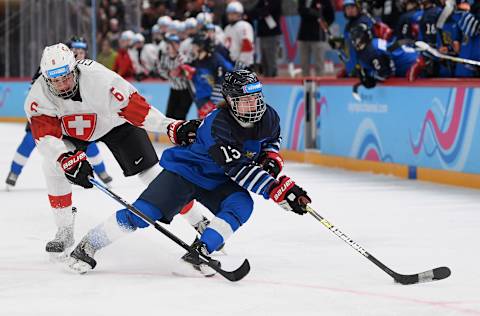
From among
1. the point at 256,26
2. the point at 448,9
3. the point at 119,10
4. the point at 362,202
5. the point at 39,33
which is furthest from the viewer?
the point at 39,33

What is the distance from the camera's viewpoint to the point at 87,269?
4844 mm

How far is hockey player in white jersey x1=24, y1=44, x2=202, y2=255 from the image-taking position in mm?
5020

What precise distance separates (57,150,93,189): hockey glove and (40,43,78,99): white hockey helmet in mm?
357

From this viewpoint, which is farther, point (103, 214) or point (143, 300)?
point (103, 214)

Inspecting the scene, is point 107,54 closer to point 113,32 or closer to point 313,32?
point 113,32

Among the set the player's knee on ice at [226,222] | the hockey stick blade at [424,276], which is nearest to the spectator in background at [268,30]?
the player's knee on ice at [226,222]

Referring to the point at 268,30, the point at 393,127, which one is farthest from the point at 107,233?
the point at 268,30

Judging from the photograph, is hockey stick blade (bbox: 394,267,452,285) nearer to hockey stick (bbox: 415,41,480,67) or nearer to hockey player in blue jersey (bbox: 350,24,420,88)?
hockey stick (bbox: 415,41,480,67)

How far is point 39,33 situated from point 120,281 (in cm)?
1452

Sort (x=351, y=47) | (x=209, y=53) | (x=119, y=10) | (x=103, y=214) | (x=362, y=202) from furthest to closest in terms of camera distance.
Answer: (x=119, y=10)
(x=209, y=53)
(x=351, y=47)
(x=362, y=202)
(x=103, y=214)

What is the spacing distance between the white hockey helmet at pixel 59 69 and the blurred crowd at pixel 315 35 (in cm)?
466

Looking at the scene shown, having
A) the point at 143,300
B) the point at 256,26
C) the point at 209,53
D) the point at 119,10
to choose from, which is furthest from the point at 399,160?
the point at 119,10

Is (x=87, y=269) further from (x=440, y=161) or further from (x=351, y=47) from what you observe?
(x=351, y=47)

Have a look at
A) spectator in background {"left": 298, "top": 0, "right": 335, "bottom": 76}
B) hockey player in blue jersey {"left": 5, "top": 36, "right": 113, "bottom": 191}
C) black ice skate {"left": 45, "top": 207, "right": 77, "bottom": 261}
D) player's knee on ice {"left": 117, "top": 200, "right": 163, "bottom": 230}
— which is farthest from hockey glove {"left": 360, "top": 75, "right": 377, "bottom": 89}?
player's knee on ice {"left": 117, "top": 200, "right": 163, "bottom": 230}
